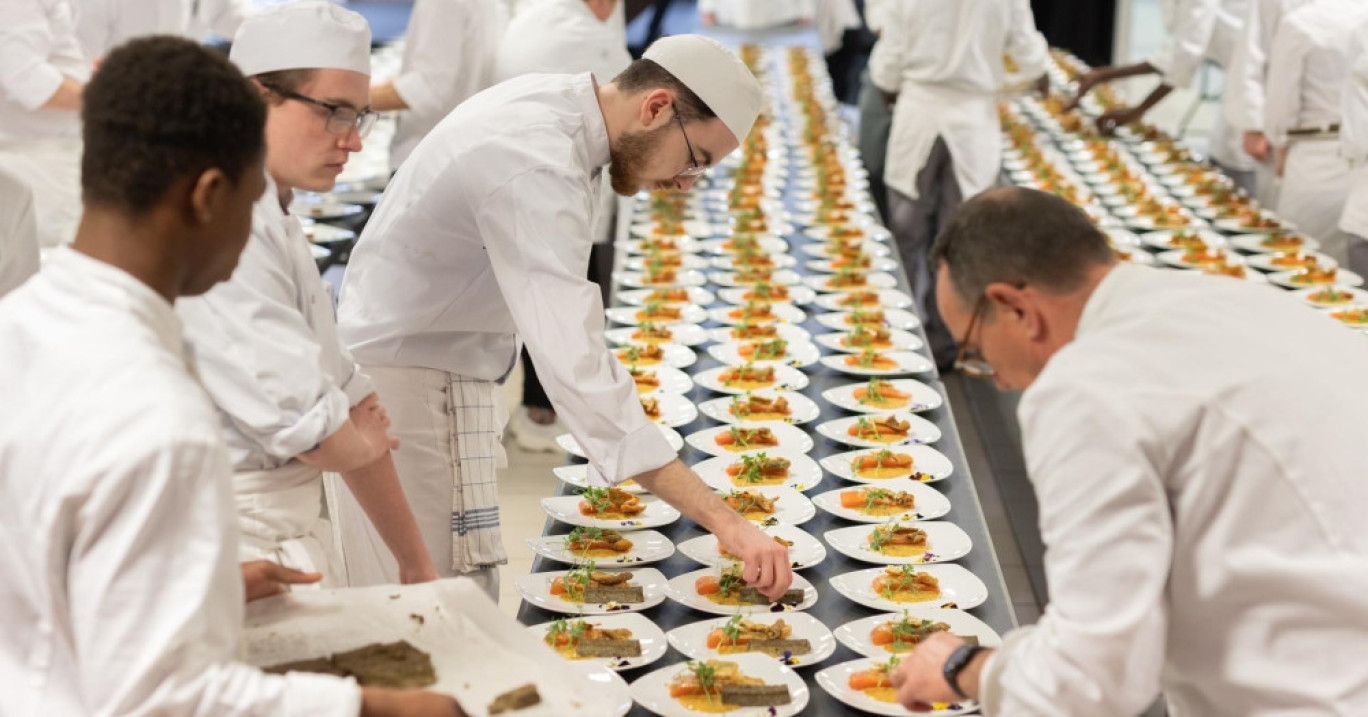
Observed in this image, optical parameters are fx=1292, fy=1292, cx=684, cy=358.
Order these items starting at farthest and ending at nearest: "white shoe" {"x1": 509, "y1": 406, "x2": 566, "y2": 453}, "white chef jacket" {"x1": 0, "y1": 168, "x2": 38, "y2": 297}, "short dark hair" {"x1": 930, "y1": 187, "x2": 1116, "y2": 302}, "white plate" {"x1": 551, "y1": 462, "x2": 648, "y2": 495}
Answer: "white shoe" {"x1": 509, "y1": 406, "x2": 566, "y2": 453}
"white chef jacket" {"x1": 0, "y1": 168, "x2": 38, "y2": 297}
"white plate" {"x1": 551, "y1": 462, "x2": 648, "y2": 495}
"short dark hair" {"x1": 930, "y1": 187, "x2": 1116, "y2": 302}

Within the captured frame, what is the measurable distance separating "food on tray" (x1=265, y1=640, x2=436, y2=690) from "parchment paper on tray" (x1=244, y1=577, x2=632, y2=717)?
1 cm

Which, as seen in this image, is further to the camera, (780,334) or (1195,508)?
(780,334)

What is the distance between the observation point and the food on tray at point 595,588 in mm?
1979

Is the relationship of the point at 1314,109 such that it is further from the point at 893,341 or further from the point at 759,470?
the point at 759,470

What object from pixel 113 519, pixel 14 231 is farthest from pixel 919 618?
pixel 14 231

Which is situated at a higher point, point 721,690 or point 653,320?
point 721,690

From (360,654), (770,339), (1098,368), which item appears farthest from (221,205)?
(770,339)

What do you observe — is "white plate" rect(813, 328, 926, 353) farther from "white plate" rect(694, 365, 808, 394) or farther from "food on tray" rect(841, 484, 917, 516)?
"food on tray" rect(841, 484, 917, 516)

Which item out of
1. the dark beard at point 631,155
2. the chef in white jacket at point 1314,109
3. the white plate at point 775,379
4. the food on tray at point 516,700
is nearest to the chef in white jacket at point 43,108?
the white plate at point 775,379

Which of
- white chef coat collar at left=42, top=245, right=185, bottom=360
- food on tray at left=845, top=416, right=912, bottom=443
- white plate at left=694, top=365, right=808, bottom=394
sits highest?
white chef coat collar at left=42, top=245, right=185, bottom=360

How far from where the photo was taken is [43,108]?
383 centimetres

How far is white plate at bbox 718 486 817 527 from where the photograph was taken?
228 centimetres

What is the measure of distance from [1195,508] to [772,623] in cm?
75

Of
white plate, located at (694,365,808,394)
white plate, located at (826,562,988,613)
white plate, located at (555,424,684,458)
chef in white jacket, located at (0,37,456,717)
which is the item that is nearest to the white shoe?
white plate, located at (694,365,808,394)
